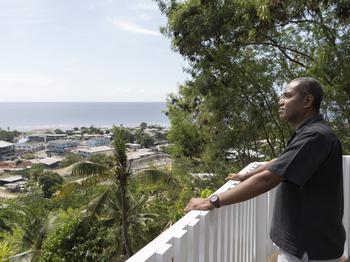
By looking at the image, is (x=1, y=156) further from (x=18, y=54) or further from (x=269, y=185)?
(x=269, y=185)

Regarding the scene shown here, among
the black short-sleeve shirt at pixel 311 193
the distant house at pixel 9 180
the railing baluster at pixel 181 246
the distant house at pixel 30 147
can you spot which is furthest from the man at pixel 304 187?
the distant house at pixel 30 147

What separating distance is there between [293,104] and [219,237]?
746mm

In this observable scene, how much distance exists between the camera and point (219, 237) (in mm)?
1791

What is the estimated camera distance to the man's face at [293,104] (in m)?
1.67

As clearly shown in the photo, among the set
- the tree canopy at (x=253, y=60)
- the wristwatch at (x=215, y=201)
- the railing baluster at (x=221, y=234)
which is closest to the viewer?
the wristwatch at (x=215, y=201)

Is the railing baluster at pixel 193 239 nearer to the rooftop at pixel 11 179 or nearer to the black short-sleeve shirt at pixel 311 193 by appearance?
the black short-sleeve shirt at pixel 311 193

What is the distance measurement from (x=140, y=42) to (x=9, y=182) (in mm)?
39424

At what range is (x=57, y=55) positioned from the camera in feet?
172

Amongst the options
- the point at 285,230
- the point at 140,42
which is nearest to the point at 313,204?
the point at 285,230

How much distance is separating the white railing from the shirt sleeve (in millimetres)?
396

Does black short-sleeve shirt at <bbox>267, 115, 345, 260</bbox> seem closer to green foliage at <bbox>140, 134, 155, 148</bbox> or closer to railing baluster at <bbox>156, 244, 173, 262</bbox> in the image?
railing baluster at <bbox>156, 244, 173, 262</bbox>

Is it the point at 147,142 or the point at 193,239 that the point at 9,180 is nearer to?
the point at 147,142

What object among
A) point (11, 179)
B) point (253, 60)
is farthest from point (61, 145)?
point (253, 60)

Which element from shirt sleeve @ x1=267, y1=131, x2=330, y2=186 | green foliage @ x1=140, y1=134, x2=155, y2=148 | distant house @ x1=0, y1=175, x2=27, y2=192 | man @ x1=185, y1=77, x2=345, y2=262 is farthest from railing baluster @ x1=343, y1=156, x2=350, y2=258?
distant house @ x1=0, y1=175, x2=27, y2=192
